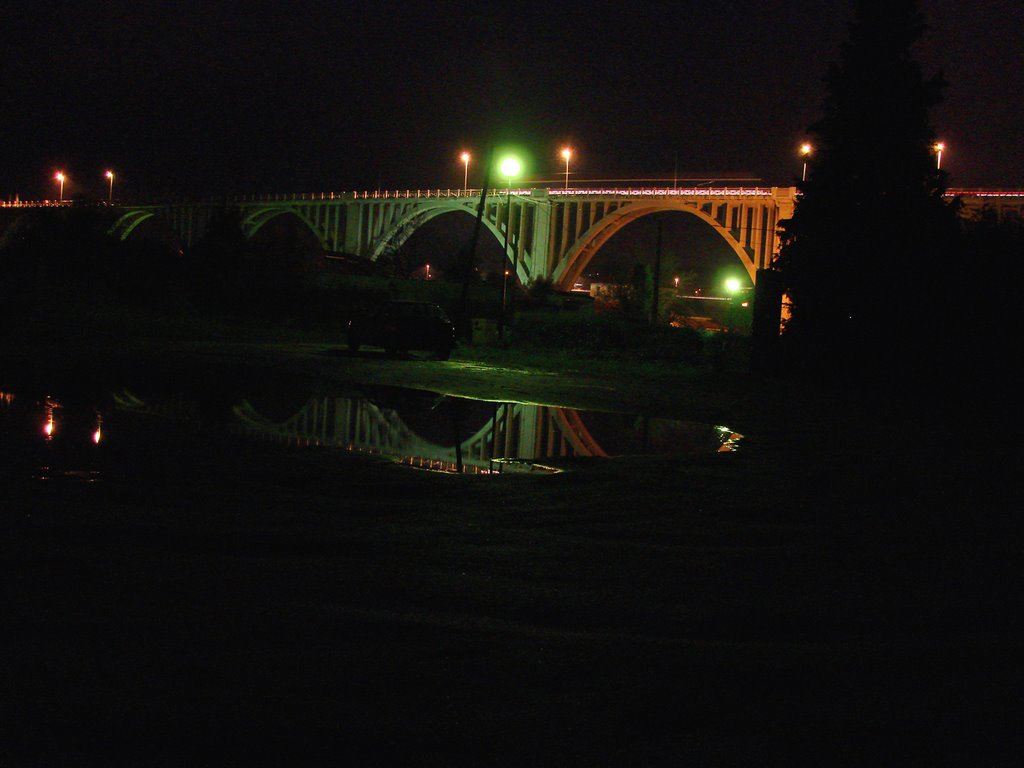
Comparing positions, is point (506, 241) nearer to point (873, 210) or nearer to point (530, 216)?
point (530, 216)

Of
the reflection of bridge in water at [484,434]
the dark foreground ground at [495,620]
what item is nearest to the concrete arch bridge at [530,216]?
the reflection of bridge in water at [484,434]

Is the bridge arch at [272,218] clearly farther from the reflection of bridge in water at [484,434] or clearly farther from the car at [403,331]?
the reflection of bridge in water at [484,434]

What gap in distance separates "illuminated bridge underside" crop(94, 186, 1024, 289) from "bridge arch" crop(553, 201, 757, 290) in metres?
0.07

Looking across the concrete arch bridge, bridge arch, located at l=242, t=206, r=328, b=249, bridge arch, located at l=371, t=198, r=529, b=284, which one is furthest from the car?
bridge arch, located at l=242, t=206, r=328, b=249

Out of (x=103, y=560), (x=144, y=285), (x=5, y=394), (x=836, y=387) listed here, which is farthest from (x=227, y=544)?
(x=144, y=285)

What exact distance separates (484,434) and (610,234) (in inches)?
2382

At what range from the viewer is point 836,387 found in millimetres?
25141

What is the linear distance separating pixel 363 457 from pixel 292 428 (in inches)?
90.2

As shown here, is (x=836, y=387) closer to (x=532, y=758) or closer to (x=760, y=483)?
(x=760, y=483)

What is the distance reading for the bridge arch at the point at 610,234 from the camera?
6175 centimetres

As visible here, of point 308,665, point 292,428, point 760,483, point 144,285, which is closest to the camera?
point 308,665

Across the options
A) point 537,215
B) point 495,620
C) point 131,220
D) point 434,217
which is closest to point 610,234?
point 537,215

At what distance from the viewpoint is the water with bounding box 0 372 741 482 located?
10.4m

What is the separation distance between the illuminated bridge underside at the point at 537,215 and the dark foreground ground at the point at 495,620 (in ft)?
125
